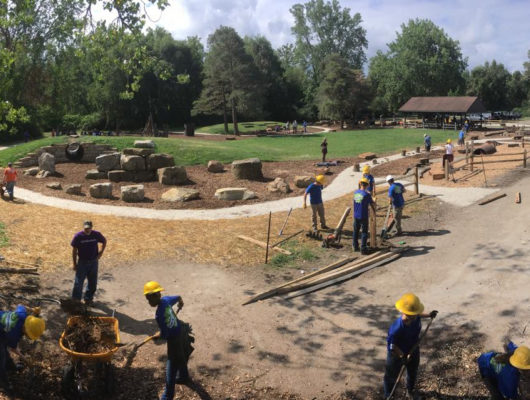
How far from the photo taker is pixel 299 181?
69.5 ft

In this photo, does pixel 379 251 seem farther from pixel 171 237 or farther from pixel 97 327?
pixel 97 327

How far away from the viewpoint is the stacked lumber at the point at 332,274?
32.9 ft

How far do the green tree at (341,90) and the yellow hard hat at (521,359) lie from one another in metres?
51.7

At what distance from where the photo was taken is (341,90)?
5503cm

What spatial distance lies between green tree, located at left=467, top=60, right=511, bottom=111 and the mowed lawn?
129 feet

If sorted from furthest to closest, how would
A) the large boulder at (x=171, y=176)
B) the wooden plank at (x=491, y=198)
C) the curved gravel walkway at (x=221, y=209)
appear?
the large boulder at (x=171, y=176) → the wooden plank at (x=491, y=198) → the curved gravel walkway at (x=221, y=209)

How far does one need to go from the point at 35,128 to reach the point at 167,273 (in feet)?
143

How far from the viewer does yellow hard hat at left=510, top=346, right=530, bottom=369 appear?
17.2 feet

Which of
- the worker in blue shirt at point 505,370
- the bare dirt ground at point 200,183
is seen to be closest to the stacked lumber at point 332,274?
the worker in blue shirt at point 505,370

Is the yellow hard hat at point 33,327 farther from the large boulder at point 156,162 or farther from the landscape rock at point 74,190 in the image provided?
the large boulder at point 156,162

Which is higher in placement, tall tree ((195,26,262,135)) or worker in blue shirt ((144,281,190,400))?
tall tree ((195,26,262,135))

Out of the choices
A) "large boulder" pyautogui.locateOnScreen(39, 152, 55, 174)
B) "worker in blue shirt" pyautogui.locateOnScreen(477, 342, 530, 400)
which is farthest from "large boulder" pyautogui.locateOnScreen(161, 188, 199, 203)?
"worker in blue shirt" pyautogui.locateOnScreen(477, 342, 530, 400)

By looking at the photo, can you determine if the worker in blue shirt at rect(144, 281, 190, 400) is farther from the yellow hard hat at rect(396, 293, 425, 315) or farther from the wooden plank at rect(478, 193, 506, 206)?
the wooden plank at rect(478, 193, 506, 206)

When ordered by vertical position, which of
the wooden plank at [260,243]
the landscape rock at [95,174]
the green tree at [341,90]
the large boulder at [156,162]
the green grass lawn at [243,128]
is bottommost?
the wooden plank at [260,243]
